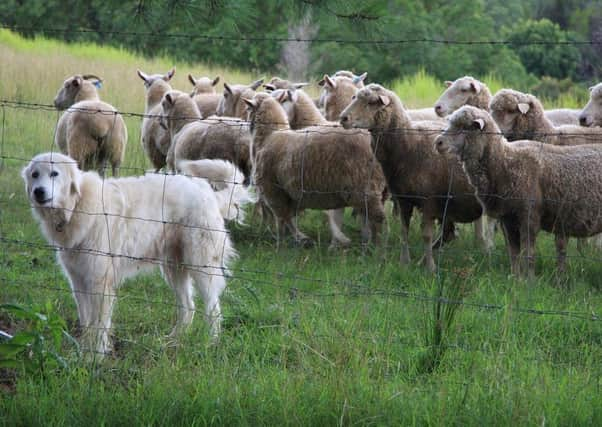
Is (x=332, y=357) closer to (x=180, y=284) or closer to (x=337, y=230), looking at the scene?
(x=180, y=284)

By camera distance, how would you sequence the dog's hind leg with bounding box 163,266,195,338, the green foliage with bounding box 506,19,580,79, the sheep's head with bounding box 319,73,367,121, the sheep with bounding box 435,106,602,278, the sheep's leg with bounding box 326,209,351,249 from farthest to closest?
1. the green foliage with bounding box 506,19,580,79
2. the sheep's head with bounding box 319,73,367,121
3. the sheep's leg with bounding box 326,209,351,249
4. the sheep with bounding box 435,106,602,278
5. the dog's hind leg with bounding box 163,266,195,338

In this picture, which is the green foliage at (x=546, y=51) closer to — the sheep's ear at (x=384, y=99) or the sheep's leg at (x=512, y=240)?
Answer: the sheep's ear at (x=384, y=99)

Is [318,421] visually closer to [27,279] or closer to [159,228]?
[159,228]

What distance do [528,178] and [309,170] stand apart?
2.36m

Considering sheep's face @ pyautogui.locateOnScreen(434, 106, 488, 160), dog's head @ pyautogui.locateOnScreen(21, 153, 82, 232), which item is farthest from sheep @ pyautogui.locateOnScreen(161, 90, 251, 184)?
dog's head @ pyautogui.locateOnScreen(21, 153, 82, 232)

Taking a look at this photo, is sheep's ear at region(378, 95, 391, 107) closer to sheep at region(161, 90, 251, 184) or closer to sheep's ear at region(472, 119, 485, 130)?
sheep's ear at region(472, 119, 485, 130)

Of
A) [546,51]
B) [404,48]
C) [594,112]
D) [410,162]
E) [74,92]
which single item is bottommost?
[404,48]

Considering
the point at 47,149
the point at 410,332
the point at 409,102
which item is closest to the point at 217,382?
the point at 410,332

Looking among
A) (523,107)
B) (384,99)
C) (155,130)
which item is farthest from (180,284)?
(155,130)

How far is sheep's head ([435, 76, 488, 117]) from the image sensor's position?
10.3 m

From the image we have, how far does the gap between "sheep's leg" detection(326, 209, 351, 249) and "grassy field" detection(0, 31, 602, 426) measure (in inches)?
53.5

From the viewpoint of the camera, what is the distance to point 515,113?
932cm

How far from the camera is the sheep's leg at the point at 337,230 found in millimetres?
10469

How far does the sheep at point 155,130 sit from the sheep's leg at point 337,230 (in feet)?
8.98
